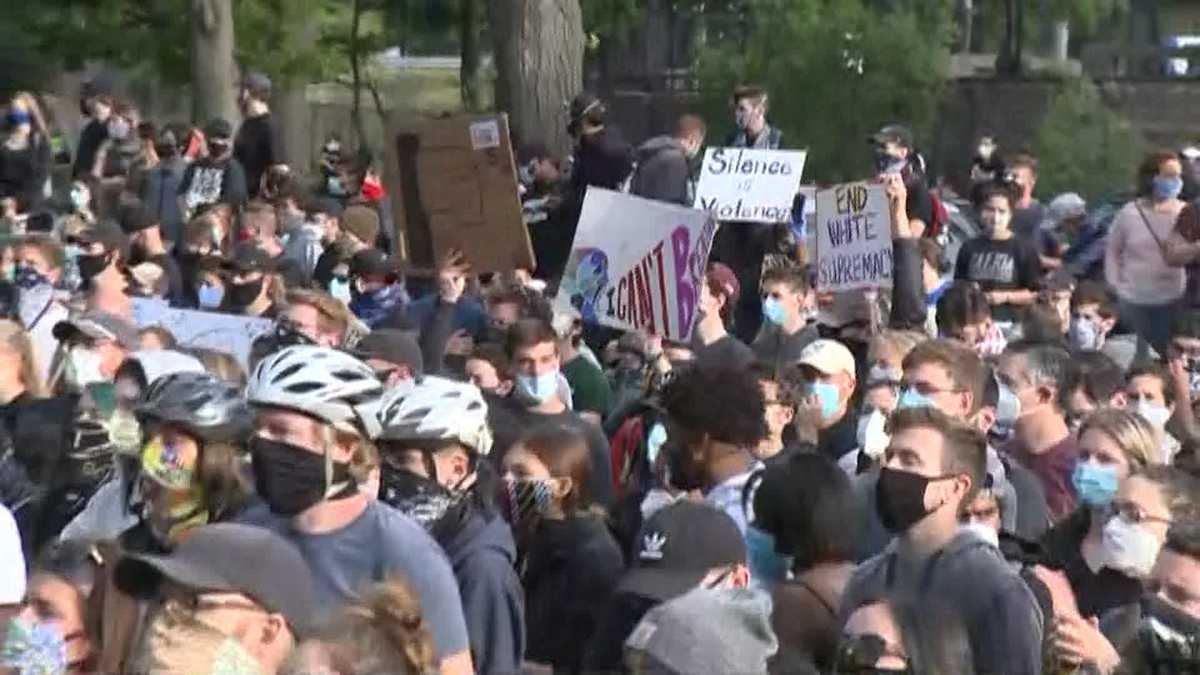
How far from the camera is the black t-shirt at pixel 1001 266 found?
45.7ft

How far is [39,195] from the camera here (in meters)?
21.3

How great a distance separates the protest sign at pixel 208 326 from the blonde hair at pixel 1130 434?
4.14 m

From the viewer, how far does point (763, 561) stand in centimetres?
681

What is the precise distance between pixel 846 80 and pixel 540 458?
87.2 ft

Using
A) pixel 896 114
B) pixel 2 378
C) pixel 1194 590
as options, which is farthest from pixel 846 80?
pixel 1194 590

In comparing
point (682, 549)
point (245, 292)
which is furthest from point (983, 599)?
point (245, 292)

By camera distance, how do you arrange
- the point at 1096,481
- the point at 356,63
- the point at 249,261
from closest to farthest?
the point at 1096,481 < the point at 249,261 < the point at 356,63

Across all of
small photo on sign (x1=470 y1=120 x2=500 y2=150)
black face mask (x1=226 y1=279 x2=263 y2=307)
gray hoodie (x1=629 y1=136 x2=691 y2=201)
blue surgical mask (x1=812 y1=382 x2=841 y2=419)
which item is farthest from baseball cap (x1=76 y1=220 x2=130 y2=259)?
blue surgical mask (x1=812 y1=382 x2=841 y2=419)

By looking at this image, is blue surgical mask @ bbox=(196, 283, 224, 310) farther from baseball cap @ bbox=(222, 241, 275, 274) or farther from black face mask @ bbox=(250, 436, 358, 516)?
black face mask @ bbox=(250, 436, 358, 516)

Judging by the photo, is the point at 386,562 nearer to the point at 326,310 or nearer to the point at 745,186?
the point at 326,310

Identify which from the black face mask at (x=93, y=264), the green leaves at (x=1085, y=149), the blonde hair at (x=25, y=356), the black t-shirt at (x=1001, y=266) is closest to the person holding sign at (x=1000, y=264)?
the black t-shirt at (x=1001, y=266)

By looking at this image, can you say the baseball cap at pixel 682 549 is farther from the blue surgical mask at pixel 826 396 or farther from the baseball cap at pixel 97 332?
the baseball cap at pixel 97 332

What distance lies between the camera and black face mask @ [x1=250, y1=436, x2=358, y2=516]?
20.0 ft

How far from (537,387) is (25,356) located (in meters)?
1.61
